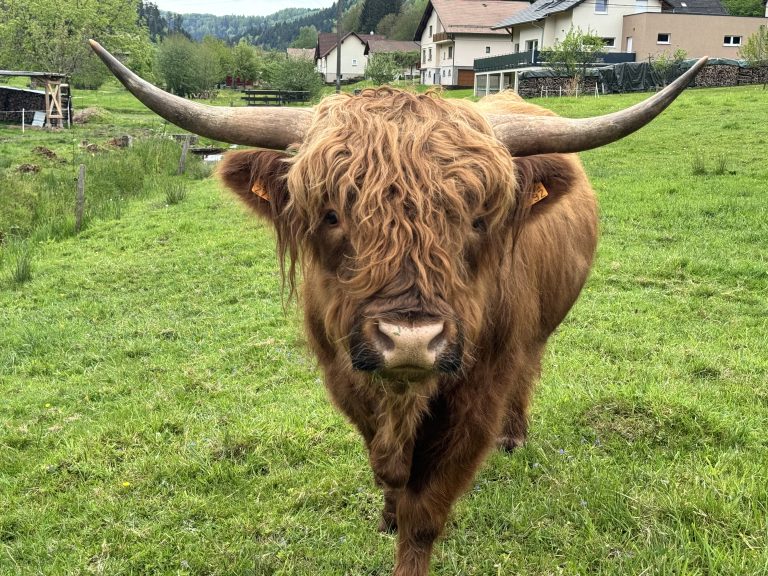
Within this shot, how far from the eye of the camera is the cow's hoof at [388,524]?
10.5 ft

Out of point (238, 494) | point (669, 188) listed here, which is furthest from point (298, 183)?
point (669, 188)

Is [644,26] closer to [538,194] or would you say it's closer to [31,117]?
[31,117]

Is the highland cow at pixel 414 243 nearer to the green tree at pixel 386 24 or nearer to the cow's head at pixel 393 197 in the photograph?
the cow's head at pixel 393 197

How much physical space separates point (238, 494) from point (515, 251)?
6.64 ft

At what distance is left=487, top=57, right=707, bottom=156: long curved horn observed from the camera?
2.28m

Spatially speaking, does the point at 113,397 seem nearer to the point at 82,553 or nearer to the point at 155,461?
the point at 155,461

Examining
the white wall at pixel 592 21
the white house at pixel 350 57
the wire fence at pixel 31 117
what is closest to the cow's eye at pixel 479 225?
the wire fence at pixel 31 117

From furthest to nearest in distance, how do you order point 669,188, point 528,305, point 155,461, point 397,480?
point 669,188 < point 155,461 < point 528,305 < point 397,480

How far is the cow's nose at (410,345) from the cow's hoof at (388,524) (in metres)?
1.68

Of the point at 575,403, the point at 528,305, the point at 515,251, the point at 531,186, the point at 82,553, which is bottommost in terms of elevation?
the point at 82,553

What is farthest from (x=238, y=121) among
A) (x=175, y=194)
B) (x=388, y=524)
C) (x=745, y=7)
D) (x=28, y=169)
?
(x=745, y=7)

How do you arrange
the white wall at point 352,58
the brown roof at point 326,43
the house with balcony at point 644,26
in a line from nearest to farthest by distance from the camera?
the house with balcony at point 644,26
the white wall at point 352,58
the brown roof at point 326,43

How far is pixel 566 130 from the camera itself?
92.3 inches

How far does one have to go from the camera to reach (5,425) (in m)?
4.45
